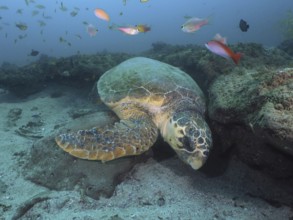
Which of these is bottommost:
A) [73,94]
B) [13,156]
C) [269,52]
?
[73,94]

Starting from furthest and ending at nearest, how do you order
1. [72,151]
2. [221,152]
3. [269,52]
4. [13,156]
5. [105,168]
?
[269,52] → [13,156] → [221,152] → [105,168] → [72,151]

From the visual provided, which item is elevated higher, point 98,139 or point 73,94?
point 98,139

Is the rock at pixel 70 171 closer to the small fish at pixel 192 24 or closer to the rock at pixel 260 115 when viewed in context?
→ the rock at pixel 260 115

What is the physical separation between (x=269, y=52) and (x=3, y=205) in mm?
5923

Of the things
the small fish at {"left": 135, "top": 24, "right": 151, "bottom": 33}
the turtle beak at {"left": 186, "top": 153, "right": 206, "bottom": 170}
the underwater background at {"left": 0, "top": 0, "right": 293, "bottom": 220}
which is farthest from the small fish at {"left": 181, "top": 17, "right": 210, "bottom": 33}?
the turtle beak at {"left": 186, "top": 153, "right": 206, "bottom": 170}

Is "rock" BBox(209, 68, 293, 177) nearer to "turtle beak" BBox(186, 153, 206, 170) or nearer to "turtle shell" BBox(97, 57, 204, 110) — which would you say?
"turtle beak" BBox(186, 153, 206, 170)

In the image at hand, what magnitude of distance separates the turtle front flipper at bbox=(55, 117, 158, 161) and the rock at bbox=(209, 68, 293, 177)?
103 centimetres

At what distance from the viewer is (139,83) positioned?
14.7 feet

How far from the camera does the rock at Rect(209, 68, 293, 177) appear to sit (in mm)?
2332

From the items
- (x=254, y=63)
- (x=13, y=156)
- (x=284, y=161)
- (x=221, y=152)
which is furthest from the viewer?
(x=254, y=63)

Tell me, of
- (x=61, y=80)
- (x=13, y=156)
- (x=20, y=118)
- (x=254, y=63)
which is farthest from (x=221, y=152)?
(x=61, y=80)

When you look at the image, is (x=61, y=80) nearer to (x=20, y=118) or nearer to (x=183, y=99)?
(x=20, y=118)

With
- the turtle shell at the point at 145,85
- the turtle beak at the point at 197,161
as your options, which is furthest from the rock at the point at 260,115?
the turtle shell at the point at 145,85

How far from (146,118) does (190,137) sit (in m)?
0.89
